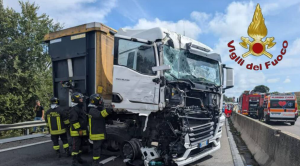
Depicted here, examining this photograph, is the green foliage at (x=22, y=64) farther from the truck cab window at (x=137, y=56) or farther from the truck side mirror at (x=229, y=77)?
the truck side mirror at (x=229, y=77)

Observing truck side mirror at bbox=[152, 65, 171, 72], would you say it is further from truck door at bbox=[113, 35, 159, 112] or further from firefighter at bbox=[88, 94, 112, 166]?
firefighter at bbox=[88, 94, 112, 166]

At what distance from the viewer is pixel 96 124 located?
5332mm

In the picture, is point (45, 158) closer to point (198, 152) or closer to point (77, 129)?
point (77, 129)

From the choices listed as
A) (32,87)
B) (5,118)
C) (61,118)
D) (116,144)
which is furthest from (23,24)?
(116,144)

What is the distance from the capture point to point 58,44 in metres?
6.86

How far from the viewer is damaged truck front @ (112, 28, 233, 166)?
4906mm

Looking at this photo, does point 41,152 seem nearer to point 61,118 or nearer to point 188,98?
point 61,118

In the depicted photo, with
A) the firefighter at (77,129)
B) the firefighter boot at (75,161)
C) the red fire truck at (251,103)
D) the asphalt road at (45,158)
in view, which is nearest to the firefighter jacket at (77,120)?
the firefighter at (77,129)

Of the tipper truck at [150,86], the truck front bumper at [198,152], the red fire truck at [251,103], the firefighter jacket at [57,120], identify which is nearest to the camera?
the truck front bumper at [198,152]

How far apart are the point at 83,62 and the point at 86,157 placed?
250cm

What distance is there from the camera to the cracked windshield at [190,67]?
17.2 ft

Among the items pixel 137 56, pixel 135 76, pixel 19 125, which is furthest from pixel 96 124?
pixel 19 125

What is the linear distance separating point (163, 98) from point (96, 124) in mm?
1619

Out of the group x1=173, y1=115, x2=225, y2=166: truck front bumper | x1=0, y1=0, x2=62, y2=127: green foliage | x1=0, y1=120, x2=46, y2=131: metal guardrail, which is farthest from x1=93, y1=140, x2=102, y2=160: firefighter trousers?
x1=0, y1=0, x2=62, y2=127: green foliage
